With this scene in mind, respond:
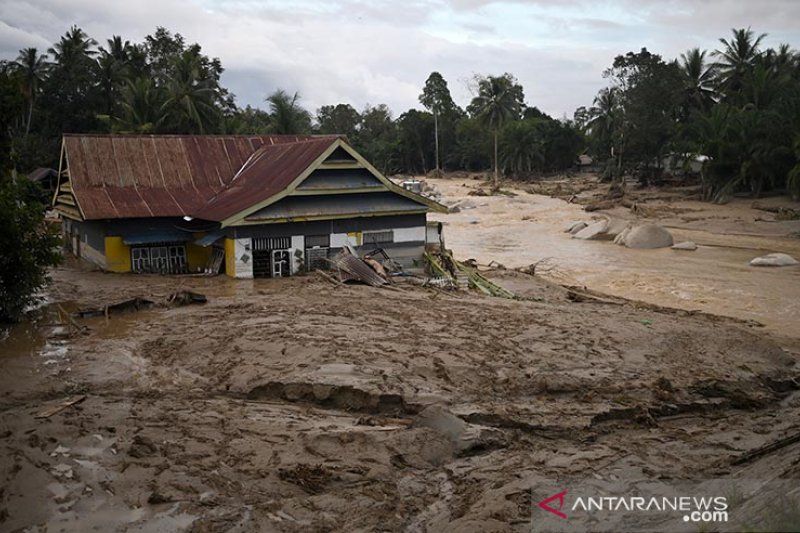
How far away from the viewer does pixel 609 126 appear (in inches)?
2741

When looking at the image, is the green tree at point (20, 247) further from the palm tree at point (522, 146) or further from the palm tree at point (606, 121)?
the palm tree at point (522, 146)

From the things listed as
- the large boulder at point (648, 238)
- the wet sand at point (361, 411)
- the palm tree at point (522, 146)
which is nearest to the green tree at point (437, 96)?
the palm tree at point (522, 146)

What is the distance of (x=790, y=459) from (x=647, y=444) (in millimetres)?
2404

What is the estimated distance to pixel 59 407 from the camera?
9.88m

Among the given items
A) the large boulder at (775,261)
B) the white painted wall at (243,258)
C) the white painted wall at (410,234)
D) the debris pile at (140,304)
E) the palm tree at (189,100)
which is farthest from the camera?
the palm tree at (189,100)

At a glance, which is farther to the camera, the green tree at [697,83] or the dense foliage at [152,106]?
the green tree at [697,83]

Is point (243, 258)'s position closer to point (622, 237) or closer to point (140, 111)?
point (622, 237)

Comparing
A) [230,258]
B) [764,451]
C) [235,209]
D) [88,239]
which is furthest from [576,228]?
[764,451]

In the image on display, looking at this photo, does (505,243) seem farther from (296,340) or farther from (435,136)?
(435,136)

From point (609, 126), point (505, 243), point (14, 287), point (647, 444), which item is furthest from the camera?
point (609, 126)

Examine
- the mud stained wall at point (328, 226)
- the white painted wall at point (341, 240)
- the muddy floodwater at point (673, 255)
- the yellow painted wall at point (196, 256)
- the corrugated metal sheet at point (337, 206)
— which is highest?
the corrugated metal sheet at point (337, 206)

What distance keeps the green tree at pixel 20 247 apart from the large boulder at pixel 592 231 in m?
29.5

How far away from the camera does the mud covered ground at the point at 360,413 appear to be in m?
7.48

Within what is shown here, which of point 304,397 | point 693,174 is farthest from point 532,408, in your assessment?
point 693,174
